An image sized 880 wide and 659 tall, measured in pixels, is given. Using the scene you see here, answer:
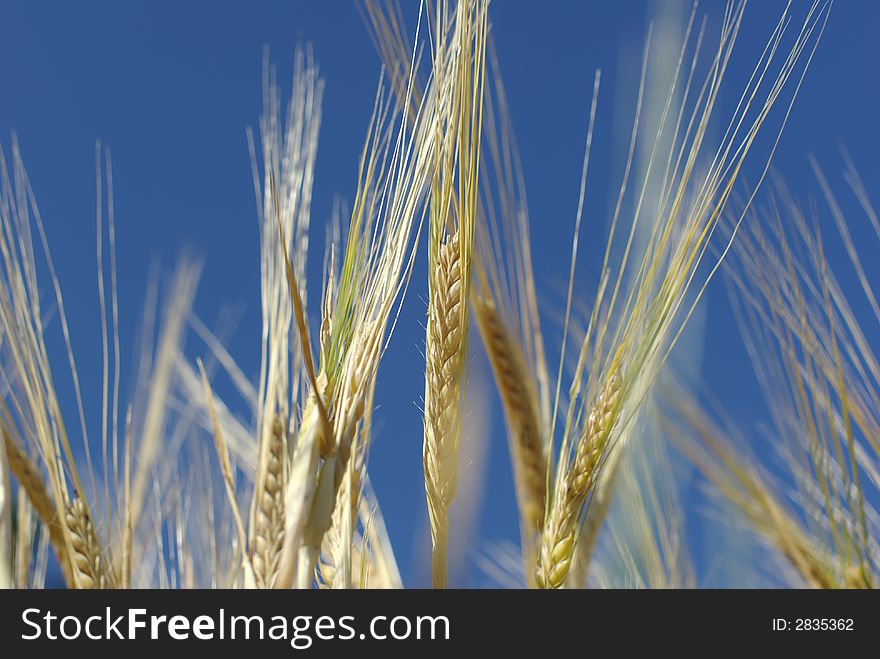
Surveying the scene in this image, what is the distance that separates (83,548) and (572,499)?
552 millimetres

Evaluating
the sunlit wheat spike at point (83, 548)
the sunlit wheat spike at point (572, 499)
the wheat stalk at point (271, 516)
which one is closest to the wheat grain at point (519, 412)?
the sunlit wheat spike at point (572, 499)

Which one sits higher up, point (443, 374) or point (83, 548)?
point (443, 374)

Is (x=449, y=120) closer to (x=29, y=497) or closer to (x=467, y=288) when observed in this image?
(x=467, y=288)

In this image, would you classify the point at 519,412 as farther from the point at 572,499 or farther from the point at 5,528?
the point at 5,528

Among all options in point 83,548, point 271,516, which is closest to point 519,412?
point 271,516

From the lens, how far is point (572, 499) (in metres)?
1.00

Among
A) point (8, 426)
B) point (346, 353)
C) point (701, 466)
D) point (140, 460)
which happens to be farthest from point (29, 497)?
point (701, 466)

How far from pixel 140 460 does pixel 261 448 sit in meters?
0.42

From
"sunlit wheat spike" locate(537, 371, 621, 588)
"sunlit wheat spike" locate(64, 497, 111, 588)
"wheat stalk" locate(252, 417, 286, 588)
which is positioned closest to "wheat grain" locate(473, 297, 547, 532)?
"sunlit wheat spike" locate(537, 371, 621, 588)

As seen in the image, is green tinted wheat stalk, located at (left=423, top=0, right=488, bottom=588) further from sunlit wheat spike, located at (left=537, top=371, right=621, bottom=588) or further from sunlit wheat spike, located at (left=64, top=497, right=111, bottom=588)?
sunlit wheat spike, located at (left=64, top=497, right=111, bottom=588)

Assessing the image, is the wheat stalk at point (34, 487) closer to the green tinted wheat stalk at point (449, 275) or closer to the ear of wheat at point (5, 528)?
the ear of wheat at point (5, 528)

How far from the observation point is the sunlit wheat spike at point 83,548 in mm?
978
